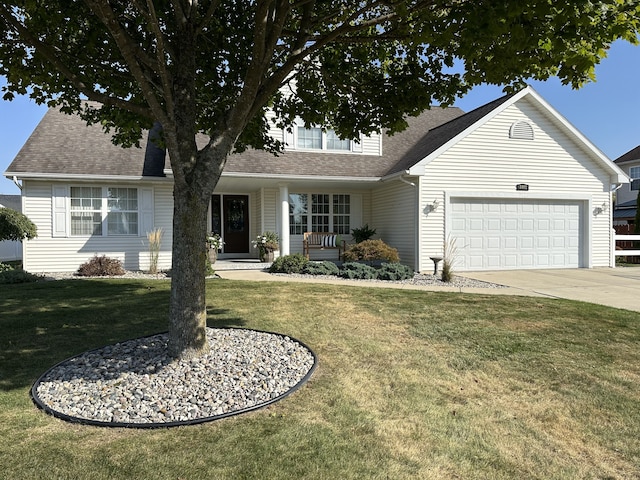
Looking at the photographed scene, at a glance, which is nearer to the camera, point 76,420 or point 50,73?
point 76,420

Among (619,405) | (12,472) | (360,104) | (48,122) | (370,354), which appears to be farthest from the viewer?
(48,122)

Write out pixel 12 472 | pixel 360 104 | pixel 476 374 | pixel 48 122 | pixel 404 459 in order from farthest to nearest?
pixel 48 122, pixel 360 104, pixel 476 374, pixel 404 459, pixel 12 472

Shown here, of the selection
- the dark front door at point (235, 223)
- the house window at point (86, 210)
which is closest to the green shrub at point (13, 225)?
the house window at point (86, 210)

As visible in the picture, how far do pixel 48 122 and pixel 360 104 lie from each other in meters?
13.3

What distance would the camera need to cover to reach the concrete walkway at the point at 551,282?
886 centimetres

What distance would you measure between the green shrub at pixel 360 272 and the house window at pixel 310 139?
5.47m

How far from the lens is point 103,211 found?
13406 mm

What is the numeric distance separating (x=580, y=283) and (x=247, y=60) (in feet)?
31.5

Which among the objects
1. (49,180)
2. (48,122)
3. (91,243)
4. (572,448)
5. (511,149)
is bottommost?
(572,448)

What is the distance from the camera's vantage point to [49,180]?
12641 mm

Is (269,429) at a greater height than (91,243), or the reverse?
(91,243)

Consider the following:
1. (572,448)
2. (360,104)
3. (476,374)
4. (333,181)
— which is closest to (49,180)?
(333,181)

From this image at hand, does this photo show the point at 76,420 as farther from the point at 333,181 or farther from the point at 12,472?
the point at 333,181

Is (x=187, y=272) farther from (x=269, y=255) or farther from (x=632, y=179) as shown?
(x=632, y=179)
